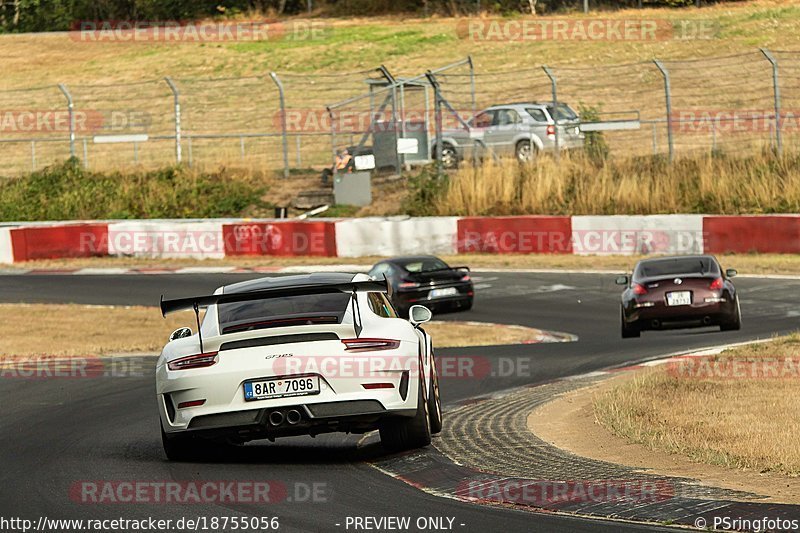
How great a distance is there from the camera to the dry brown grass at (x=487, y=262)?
27.8m

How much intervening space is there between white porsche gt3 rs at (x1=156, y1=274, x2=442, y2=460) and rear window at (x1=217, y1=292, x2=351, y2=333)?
0.04 feet

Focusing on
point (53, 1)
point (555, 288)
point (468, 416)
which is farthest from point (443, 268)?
point (53, 1)

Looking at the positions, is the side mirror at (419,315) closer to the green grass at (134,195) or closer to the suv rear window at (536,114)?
the suv rear window at (536,114)

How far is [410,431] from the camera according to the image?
391 inches

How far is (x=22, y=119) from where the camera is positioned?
5744 cm

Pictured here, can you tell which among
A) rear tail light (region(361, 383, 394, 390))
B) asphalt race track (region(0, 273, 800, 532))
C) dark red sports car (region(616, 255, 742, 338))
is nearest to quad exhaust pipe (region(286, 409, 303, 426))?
asphalt race track (region(0, 273, 800, 532))

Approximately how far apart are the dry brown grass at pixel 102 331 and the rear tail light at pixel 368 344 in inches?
449

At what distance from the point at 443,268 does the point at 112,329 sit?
5.90m

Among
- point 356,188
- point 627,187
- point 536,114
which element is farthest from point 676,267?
point 356,188

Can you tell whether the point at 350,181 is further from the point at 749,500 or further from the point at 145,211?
the point at 749,500

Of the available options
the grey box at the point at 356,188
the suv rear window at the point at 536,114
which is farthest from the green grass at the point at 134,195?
the suv rear window at the point at 536,114

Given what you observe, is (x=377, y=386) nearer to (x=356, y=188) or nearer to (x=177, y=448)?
(x=177, y=448)

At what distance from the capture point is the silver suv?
3594cm

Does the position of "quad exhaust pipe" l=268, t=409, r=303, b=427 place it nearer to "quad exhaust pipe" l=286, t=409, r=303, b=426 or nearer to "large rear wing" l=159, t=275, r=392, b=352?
"quad exhaust pipe" l=286, t=409, r=303, b=426
